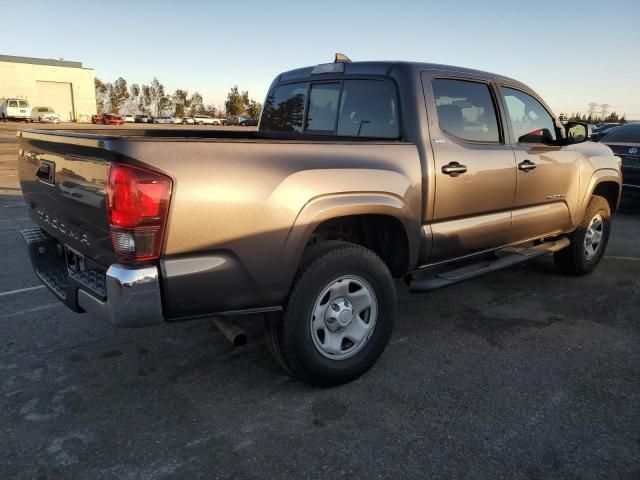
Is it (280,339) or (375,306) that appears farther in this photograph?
(375,306)

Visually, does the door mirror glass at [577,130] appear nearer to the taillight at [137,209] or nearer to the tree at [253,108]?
the taillight at [137,209]

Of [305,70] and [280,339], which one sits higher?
[305,70]

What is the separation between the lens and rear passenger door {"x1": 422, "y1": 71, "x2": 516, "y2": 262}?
3.39 metres

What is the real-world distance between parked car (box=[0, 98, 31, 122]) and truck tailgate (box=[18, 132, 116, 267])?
4901cm

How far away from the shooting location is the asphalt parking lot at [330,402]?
2.33 metres

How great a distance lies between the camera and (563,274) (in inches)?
210

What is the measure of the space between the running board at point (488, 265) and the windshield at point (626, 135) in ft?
18.2

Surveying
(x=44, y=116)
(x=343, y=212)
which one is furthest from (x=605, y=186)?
(x=44, y=116)

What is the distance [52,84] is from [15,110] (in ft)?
71.2

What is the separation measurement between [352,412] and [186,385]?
1.01m

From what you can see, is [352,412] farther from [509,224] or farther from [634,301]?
[634,301]

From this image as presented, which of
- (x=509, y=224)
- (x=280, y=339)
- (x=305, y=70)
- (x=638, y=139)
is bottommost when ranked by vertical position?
(x=280, y=339)

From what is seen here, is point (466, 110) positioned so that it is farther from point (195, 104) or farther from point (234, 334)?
point (195, 104)

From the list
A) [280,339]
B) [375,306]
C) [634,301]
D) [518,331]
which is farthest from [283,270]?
[634,301]
